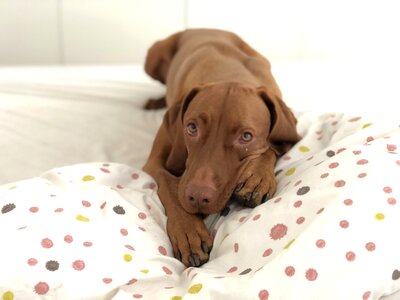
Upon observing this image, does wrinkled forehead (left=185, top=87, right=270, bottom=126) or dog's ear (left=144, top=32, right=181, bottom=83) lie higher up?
wrinkled forehead (left=185, top=87, right=270, bottom=126)

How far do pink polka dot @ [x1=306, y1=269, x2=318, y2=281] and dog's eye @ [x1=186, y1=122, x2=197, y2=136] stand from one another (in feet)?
2.41

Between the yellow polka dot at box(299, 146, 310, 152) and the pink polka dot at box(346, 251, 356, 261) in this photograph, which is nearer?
the pink polka dot at box(346, 251, 356, 261)

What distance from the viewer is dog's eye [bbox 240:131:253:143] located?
74.7 inches

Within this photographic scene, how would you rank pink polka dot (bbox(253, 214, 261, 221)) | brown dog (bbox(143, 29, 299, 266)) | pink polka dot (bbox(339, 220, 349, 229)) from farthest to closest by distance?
1. brown dog (bbox(143, 29, 299, 266))
2. pink polka dot (bbox(253, 214, 261, 221))
3. pink polka dot (bbox(339, 220, 349, 229))

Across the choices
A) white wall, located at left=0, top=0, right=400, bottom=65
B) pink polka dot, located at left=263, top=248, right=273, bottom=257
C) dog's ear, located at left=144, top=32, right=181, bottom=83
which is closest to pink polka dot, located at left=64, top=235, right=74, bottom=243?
pink polka dot, located at left=263, top=248, right=273, bottom=257

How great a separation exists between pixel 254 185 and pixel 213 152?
17 cm

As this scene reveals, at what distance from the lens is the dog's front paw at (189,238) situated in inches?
66.2

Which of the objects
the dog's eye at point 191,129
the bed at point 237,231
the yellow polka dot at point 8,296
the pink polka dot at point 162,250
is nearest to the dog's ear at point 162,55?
the bed at point 237,231

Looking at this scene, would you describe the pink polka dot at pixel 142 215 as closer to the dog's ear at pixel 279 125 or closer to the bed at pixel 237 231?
the bed at pixel 237 231

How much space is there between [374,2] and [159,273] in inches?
153

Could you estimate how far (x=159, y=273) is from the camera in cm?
154

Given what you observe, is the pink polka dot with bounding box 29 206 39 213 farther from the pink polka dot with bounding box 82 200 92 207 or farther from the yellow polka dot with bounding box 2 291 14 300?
the yellow polka dot with bounding box 2 291 14 300

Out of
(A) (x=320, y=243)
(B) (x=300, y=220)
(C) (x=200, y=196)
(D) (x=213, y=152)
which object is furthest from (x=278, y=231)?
(D) (x=213, y=152)

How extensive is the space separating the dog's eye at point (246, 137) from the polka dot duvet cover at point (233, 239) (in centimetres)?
18
